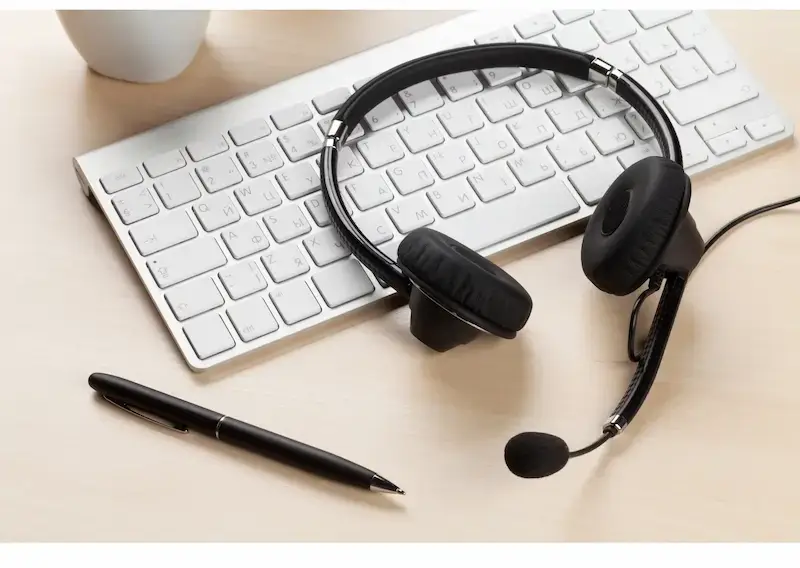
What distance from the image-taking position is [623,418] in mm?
A: 612

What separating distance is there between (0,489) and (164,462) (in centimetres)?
9

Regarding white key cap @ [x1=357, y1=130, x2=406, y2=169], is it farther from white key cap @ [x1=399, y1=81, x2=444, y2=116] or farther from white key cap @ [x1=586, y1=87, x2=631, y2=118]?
white key cap @ [x1=586, y1=87, x2=631, y2=118]

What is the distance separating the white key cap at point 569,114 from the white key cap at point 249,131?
20 cm

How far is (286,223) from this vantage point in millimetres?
689

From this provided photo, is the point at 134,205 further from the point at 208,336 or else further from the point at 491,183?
the point at 491,183

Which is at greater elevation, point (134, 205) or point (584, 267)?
point (134, 205)

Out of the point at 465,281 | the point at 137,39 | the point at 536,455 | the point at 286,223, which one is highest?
the point at 137,39

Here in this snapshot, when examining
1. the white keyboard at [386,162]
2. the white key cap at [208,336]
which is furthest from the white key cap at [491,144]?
the white key cap at [208,336]

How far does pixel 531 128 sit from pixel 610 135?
0.18 feet

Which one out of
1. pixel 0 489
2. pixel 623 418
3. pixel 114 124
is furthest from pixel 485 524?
pixel 114 124

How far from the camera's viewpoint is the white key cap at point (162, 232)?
676 millimetres

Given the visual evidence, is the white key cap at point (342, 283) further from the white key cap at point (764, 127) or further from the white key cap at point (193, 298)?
the white key cap at point (764, 127)

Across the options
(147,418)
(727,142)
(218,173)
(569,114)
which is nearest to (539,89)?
(569,114)

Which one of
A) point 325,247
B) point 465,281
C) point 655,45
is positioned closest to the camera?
point 465,281
